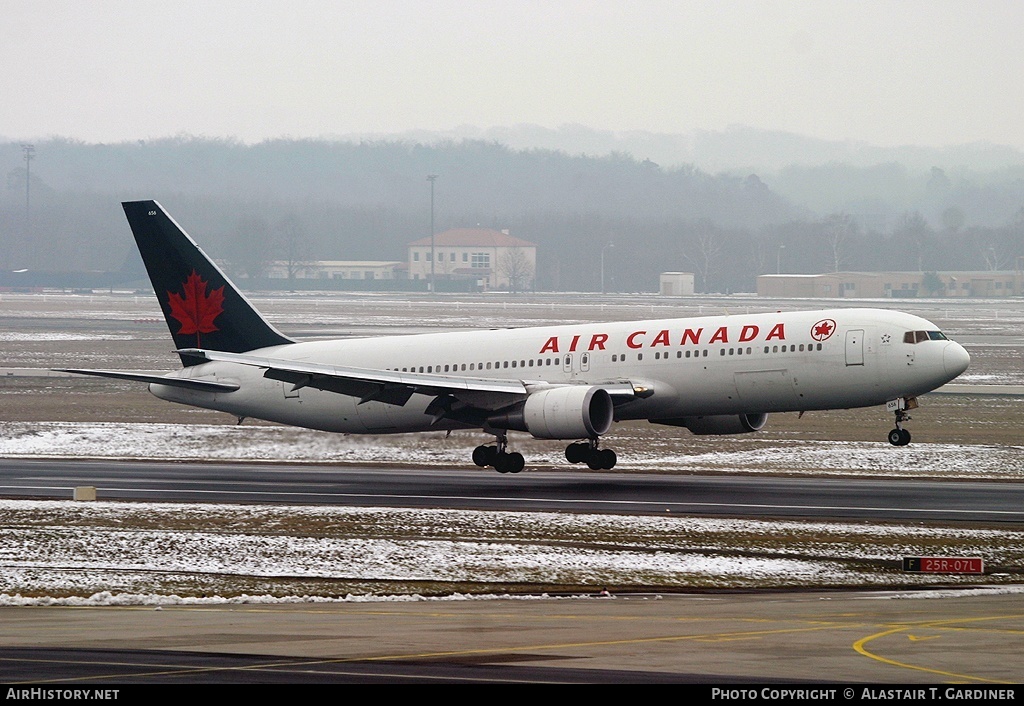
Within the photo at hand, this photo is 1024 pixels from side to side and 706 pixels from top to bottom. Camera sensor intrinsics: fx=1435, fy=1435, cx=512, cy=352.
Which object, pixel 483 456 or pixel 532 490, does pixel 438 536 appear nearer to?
pixel 532 490

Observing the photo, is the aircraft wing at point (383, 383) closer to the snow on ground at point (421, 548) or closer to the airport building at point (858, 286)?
the snow on ground at point (421, 548)

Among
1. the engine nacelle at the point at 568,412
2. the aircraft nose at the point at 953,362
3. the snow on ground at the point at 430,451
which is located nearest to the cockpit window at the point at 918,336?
the aircraft nose at the point at 953,362

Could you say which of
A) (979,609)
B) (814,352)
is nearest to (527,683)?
(979,609)

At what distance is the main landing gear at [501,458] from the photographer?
48.1 meters

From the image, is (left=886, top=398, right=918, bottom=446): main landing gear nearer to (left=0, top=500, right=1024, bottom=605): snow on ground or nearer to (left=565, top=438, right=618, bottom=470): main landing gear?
(left=565, top=438, right=618, bottom=470): main landing gear

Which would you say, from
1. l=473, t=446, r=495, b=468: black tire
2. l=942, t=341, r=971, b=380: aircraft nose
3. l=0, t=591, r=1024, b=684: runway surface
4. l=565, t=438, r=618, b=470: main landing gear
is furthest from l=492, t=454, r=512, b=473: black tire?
l=0, t=591, r=1024, b=684: runway surface

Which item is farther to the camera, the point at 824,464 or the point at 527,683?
the point at 824,464

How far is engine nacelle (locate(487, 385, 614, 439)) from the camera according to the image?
44094 mm

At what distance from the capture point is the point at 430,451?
54812 mm

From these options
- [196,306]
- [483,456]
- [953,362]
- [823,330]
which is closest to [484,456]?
[483,456]

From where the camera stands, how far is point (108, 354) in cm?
9881

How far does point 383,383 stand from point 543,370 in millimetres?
5613

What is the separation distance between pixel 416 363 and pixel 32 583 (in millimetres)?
23126

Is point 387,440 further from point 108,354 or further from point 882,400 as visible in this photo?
point 108,354
